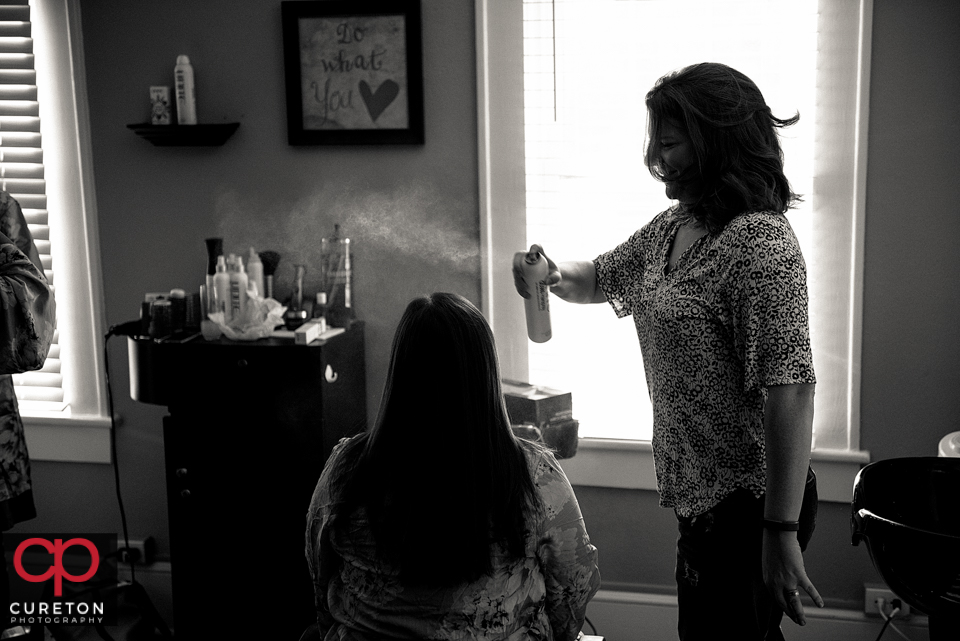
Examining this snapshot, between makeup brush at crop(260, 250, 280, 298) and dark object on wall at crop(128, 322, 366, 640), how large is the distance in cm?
29

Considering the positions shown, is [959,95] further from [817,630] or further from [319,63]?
[319,63]

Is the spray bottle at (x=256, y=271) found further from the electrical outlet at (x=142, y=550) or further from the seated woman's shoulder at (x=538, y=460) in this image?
the seated woman's shoulder at (x=538, y=460)

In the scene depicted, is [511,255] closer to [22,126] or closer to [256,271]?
[256,271]

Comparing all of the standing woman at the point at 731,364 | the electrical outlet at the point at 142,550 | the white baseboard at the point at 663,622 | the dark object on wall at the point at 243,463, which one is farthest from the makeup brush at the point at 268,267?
the standing woman at the point at 731,364

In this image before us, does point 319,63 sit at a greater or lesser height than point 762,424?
greater

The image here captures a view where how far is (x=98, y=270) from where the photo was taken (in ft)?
9.11

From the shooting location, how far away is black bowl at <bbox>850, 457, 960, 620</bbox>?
135 cm

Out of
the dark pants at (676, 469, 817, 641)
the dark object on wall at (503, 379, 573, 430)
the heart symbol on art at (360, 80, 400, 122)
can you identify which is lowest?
the dark pants at (676, 469, 817, 641)

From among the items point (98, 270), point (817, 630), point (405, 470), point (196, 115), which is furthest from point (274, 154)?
point (817, 630)

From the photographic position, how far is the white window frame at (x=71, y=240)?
2.69m

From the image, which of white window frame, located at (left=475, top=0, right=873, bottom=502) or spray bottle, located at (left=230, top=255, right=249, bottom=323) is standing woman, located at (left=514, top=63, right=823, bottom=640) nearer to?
white window frame, located at (left=475, top=0, right=873, bottom=502)

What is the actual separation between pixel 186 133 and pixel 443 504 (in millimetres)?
1709

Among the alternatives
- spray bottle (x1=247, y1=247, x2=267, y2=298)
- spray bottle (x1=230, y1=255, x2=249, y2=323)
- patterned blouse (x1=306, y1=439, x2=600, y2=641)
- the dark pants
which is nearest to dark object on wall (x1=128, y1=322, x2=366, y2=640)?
spray bottle (x1=230, y1=255, x2=249, y2=323)

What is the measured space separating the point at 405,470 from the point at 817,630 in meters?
1.69
